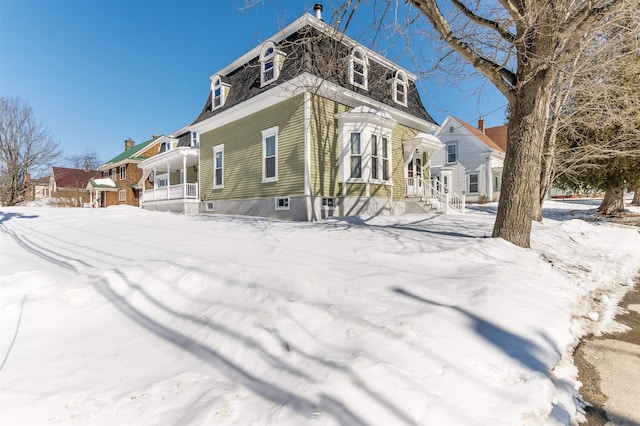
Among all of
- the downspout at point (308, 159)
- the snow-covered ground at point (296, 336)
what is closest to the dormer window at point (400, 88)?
the downspout at point (308, 159)

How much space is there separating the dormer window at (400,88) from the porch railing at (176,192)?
11.0 metres

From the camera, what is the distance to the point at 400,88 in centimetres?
1488

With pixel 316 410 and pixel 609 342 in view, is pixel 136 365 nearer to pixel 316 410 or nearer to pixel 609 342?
pixel 316 410

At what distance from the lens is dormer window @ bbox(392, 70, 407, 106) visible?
1397 cm

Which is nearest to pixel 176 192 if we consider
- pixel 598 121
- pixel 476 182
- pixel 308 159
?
pixel 308 159

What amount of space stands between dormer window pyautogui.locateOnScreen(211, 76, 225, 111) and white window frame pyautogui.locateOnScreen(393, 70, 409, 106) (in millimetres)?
8068

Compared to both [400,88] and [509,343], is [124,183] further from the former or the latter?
[509,343]

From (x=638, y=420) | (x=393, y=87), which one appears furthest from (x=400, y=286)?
(x=393, y=87)

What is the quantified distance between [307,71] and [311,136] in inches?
83.0

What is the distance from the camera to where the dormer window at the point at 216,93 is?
14.6m

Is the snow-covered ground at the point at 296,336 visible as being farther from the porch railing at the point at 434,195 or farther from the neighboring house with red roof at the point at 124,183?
the neighboring house with red roof at the point at 124,183

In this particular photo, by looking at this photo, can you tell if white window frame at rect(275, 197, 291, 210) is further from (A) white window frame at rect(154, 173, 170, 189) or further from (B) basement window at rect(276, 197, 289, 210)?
(A) white window frame at rect(154, 173, 170, 189)

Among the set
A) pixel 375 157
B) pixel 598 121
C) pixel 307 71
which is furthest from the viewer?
pixel 375 157

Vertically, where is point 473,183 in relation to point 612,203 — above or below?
above
